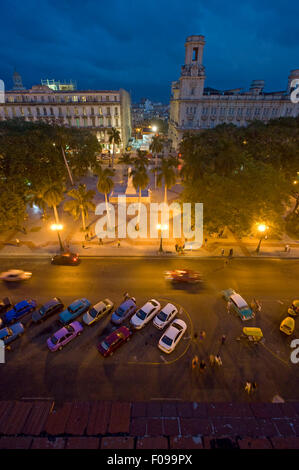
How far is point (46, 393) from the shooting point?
1603 cm

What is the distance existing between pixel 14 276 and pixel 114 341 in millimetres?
15518

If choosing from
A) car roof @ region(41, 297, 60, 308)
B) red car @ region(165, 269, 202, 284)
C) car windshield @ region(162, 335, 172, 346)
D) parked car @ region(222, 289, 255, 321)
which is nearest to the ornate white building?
red car @ region(165, 269, 202, 284)

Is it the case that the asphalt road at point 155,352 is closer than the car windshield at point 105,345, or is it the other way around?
the asphalt road at point 155,352

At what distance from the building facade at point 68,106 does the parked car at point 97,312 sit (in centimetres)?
7074

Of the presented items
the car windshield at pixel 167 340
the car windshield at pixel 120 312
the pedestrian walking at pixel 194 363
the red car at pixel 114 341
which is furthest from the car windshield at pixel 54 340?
the pedestrian walking at pixel 194 363

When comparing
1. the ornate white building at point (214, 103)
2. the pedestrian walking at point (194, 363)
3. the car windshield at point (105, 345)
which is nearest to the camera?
the pedestrian walking at point (194, 363)

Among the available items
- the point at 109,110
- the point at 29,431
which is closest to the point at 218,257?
the point at 29,431

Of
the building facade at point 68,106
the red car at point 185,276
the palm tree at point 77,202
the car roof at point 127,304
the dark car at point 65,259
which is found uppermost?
the building facade at point 68,106

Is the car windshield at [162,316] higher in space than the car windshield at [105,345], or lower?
higher

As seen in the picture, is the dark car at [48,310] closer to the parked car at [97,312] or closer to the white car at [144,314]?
the parked car at [97,312]

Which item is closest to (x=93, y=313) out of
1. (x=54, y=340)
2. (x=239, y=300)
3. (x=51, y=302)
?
(x=54, y=340)

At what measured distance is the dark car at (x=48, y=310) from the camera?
21.0 metres

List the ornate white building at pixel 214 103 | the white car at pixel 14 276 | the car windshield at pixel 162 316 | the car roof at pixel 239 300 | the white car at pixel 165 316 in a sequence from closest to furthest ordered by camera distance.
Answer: the white car at pixel 165 316 → the car windshield at pixel 162 316 → the car roof at pixel 239 300 → the white car at pixel 14 276 → the ornate white building at pixel 214 103

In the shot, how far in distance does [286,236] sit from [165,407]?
32.6m
